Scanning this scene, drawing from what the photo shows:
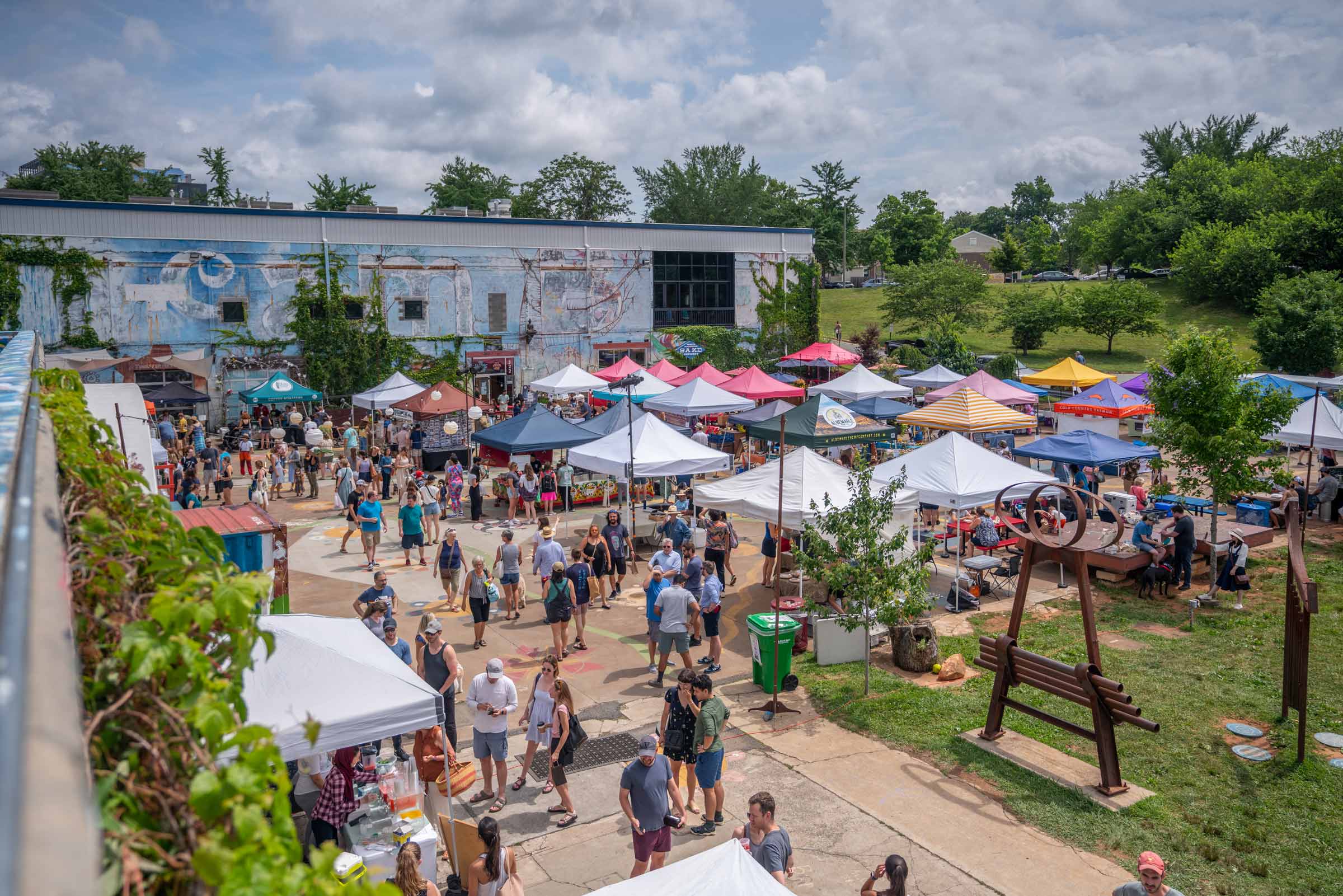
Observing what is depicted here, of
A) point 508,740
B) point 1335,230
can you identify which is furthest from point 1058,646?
point 1335,230

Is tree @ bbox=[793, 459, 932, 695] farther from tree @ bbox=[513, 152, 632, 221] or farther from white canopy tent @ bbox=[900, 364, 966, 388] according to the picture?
tree @ bbox=[513, 152, 632, 221]

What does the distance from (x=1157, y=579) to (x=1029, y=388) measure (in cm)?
1679

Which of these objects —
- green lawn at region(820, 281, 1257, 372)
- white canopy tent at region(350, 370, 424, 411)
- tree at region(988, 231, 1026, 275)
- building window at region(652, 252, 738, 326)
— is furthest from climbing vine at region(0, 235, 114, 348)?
tree at region(988, 231, 1026, 275)

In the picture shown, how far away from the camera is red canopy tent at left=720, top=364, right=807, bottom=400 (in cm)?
2872

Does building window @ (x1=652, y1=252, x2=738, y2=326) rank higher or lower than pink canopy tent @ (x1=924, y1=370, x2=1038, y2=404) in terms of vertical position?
higher

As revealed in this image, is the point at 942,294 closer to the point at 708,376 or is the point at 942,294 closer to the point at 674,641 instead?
the point at 708,376

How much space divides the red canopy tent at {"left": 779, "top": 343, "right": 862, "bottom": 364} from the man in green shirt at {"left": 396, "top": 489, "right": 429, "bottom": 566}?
22775 millimetres

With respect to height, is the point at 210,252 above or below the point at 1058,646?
above

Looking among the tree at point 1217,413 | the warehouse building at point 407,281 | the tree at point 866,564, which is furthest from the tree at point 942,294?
the tree at point 866,564

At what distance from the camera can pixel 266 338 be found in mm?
34281

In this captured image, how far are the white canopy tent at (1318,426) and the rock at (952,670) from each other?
503 inches

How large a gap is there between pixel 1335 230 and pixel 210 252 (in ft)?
189

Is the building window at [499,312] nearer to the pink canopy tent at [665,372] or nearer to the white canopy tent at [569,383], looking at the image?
the white canopy tent at [569,383]

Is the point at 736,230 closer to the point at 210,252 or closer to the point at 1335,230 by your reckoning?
the point at 210,252
